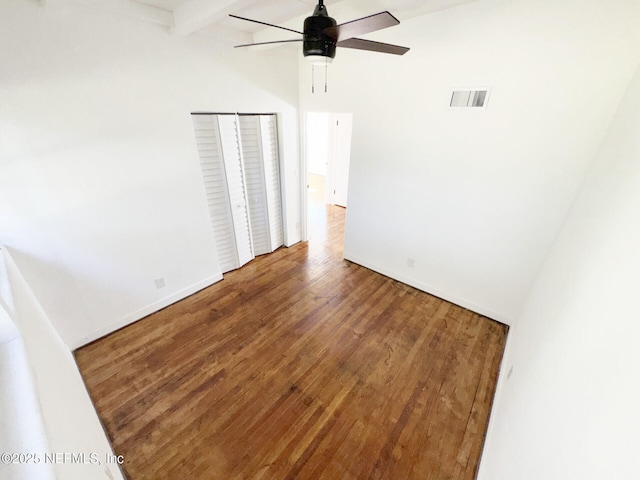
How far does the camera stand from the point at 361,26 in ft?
4.12

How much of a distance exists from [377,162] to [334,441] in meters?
2.84

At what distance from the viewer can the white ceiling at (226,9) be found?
198 cm

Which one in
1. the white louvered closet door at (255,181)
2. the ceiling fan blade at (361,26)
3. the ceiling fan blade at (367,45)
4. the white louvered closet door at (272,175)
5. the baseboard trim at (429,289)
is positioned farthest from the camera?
the white louvered closet door at (272,175)

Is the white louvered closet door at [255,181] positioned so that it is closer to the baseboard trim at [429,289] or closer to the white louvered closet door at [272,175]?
the white louvered closet door at [272,175]

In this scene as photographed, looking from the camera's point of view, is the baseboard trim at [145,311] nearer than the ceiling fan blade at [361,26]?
No

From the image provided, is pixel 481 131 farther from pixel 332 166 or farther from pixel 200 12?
pixel 332 166

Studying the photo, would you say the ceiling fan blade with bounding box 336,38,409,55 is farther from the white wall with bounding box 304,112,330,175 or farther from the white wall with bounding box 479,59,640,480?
the white wall with bounding box 304,112,330,175

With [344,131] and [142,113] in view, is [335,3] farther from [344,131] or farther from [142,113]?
[344,131]

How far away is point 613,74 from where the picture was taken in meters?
1.86

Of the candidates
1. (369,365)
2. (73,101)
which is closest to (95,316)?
(73,101)

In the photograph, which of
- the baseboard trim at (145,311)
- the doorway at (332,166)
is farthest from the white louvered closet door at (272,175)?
the baseboard trim at (145,311)

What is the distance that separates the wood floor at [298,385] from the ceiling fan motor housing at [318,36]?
238 cm

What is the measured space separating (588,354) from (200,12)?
3087 millimetres

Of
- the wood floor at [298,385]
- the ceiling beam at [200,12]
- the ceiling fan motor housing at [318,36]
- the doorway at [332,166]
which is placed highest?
the ceiling beam at [200,12]
